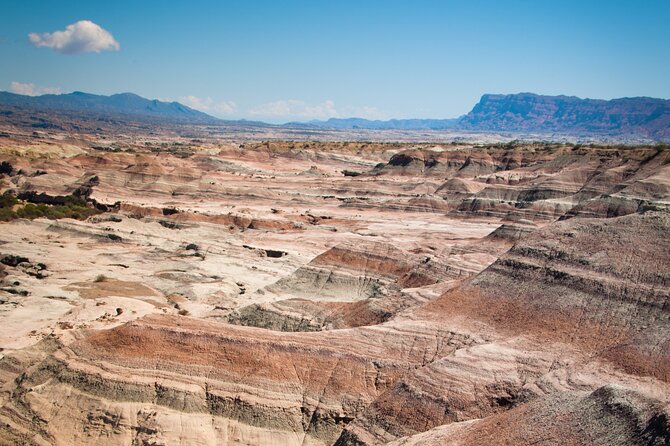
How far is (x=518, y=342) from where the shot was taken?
55.0 feet

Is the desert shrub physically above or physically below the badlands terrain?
above

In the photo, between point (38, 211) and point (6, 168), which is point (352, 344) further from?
point (6, 168)

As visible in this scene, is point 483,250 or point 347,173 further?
point 347,173

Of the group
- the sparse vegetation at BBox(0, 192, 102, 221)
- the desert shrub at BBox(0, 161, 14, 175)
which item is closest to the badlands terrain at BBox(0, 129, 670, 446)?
Answer: the sparse vegetation at BBox(0, 192, 102, 221)

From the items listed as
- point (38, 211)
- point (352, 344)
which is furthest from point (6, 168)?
point (352, 344)

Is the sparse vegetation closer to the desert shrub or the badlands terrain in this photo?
the badlands terrain

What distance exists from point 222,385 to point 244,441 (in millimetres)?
1840

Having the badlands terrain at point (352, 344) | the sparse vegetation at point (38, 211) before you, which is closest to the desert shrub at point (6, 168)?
the sparse vegetation at point (38, 211)

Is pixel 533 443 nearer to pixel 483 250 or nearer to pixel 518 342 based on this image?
pixel 518 342

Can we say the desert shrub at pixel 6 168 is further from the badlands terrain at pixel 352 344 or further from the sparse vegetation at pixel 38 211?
the badlands terrain at pixel 352 344

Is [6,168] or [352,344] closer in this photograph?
[352,344]

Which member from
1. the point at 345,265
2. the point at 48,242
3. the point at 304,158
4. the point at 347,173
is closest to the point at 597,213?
the point at 345,265

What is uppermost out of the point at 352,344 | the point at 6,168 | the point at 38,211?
the point at 6,168

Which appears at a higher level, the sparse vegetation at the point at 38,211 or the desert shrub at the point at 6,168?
the desert shrub at the point at 6,168
